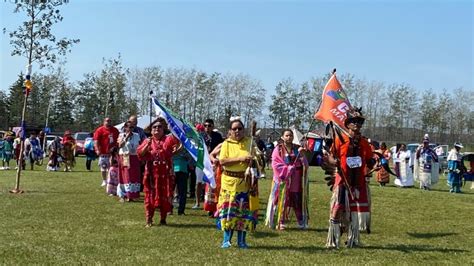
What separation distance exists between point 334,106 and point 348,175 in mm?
1422

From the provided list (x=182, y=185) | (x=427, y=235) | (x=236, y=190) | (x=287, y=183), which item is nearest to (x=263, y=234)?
(x=287, y=183)

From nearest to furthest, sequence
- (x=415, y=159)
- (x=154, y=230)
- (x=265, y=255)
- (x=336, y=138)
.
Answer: (x=265, y=255), (x=336, y=138), (x=154, y=230), (x=415, y=159)

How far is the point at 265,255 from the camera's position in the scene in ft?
25.4

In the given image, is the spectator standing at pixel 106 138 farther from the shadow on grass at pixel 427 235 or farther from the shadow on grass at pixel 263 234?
the shadow on grass at pixel 427 235

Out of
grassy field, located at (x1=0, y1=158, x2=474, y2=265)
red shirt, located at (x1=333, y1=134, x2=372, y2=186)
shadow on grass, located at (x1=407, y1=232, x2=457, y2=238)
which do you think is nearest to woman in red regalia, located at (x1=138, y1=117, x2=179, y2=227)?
grassy field, located at (x1=0, y1=158, x2=474, y2=265)

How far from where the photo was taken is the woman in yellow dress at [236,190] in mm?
8047

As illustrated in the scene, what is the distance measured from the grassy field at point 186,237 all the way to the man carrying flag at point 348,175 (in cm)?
34

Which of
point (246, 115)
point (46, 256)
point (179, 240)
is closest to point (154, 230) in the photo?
point (179, 240)

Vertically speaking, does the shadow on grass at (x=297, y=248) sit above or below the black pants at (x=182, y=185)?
below

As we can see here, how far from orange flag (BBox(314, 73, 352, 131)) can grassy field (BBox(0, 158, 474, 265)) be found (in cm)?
193

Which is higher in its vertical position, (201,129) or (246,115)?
(246,115)

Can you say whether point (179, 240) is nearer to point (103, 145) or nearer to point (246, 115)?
point (103, 145)

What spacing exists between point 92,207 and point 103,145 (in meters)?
2.69

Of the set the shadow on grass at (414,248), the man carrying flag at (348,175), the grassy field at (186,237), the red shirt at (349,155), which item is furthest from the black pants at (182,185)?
the shadow on grass at (414,248)
